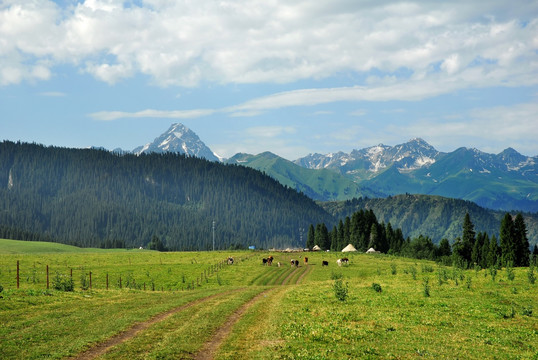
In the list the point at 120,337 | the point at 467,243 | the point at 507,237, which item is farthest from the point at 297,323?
the point at 467,243

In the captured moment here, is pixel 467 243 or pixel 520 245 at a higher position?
pixel 520 245

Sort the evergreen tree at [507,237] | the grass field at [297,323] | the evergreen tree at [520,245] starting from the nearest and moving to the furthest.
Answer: the grass field at [297,323] < the evergreen tree at [520,245] < the evergreen tree at [507,237]

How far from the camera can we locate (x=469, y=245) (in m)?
140

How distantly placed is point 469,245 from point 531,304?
11344 cm

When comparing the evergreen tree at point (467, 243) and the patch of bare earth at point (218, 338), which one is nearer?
the patch of bare earth at point (218, 338)

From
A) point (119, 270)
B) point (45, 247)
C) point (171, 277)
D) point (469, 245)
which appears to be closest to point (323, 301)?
point (171, 277)

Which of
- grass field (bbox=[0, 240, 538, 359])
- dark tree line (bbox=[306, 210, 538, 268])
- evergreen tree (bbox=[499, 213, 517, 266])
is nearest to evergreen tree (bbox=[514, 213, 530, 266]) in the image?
dark tree line (bbox=[306, 210, 538, 268])

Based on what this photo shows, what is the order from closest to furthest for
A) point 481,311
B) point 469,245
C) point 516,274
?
point 481,311, point 516,274, point 469,245

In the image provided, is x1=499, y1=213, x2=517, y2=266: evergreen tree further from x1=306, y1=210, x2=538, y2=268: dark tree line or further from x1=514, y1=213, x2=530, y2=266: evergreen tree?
x1=514, y1=213, x2=530, y2=266: evergreen tree

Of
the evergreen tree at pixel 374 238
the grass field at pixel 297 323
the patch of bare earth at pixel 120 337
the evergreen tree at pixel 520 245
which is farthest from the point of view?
the evergreen tree at pixel 374 238

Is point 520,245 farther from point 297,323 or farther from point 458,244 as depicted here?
point 297,323

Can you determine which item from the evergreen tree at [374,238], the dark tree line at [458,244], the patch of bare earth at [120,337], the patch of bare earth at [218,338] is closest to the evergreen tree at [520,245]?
the dark tree line at [458,244]

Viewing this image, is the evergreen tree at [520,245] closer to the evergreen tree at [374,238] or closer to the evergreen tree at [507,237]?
the evergreen tree at [507,237]

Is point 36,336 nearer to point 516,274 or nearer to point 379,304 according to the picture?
point 379,304
